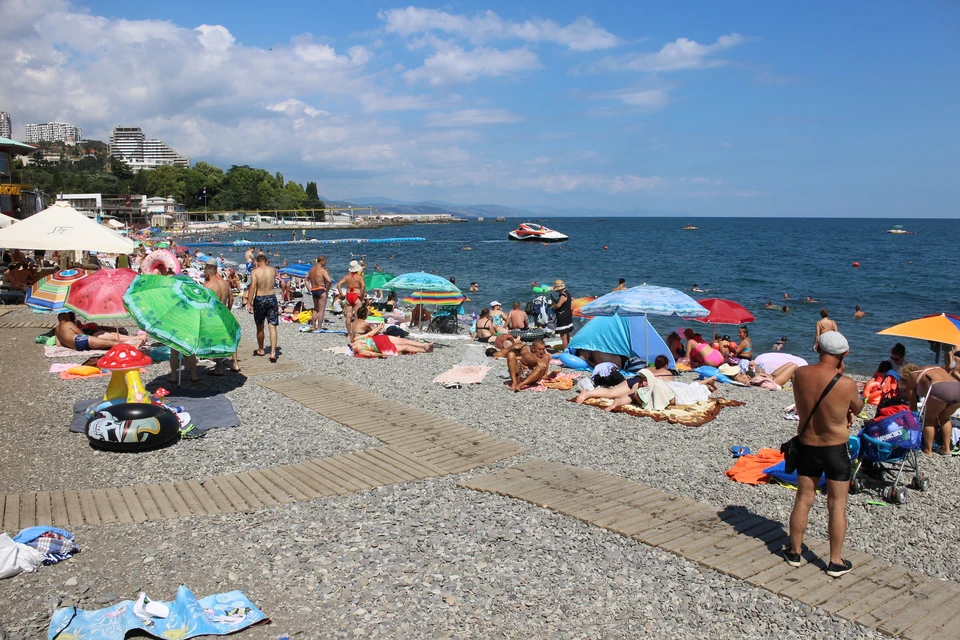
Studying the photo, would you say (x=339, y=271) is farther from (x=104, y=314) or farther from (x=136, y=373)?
(x=136, y=373)

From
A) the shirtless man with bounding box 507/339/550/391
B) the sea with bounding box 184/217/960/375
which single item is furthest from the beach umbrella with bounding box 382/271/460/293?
the sea with bounding box 184/217/960/375

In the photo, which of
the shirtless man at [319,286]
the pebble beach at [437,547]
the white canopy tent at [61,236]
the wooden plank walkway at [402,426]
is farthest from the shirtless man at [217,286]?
Answer: the shirtless man at [319,286]

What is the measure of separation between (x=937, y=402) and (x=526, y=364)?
5.14 meters

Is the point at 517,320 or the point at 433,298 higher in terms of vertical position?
the point at 433,298

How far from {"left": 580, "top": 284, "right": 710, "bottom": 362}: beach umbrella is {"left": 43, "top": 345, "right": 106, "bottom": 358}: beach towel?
8.09 m

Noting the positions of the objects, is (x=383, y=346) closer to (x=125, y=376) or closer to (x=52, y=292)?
(x=125, y=376)

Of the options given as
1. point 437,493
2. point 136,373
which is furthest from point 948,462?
point 136,373

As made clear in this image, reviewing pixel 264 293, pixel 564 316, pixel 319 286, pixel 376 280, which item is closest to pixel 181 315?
pixel 264 293

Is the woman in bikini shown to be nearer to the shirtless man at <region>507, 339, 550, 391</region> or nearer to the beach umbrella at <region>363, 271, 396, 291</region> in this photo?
the shirtless man at <region>507, 339, 550, 391</region>

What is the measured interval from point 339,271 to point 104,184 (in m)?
84.5

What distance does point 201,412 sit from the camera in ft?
26.0

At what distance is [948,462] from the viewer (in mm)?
7215

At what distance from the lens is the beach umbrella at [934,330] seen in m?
9.38

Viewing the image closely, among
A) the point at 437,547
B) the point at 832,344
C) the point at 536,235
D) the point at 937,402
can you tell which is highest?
the point at 536,235
